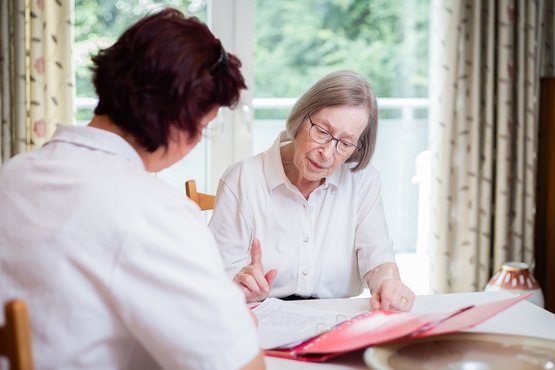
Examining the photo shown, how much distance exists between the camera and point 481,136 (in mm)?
3451

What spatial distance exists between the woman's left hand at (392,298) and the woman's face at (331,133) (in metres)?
0.39

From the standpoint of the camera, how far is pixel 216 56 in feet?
3.84

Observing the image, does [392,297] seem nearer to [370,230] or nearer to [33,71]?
[370,230]

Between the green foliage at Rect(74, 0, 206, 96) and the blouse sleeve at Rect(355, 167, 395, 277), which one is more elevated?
the green foliage at Rect(74, 0, 206, 96)

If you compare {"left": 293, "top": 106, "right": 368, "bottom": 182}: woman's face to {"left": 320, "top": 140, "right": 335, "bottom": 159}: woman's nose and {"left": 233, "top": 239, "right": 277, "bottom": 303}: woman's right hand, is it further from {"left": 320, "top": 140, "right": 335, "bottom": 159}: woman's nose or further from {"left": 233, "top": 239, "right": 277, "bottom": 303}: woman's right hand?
{"left": 233, "top": 239, "right": 277, "bottom": 303}: woman's right hand

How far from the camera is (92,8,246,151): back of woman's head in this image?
44.2 inches

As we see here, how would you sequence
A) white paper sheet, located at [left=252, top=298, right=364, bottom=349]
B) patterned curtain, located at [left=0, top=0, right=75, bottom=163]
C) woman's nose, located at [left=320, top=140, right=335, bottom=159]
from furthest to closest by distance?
patterned curtain, located at [left=0, top=0, right=75, bottom=163]
woman's nose, located at [left=320, top=140, right=335, bottom=159]
white paper sheet, located at [left=252, top=298, right=364, bottom=349]

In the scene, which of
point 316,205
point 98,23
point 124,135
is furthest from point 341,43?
point 124,135

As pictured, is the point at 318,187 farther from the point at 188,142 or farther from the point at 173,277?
the point at 173,277

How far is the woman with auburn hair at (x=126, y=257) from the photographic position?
975mm

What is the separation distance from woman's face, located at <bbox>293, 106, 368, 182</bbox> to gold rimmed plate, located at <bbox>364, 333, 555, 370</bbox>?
0.70 m

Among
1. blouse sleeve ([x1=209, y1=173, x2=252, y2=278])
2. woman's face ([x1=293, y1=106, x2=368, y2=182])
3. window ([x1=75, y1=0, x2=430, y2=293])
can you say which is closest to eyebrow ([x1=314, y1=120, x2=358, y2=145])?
woman's face ([x1=293, y1=106, x2=368, y2=182])

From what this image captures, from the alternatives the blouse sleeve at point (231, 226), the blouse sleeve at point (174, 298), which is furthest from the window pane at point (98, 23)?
the blouse sleeve at point (174, 298)

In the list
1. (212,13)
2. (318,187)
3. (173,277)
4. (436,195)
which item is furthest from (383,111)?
(173,277)
